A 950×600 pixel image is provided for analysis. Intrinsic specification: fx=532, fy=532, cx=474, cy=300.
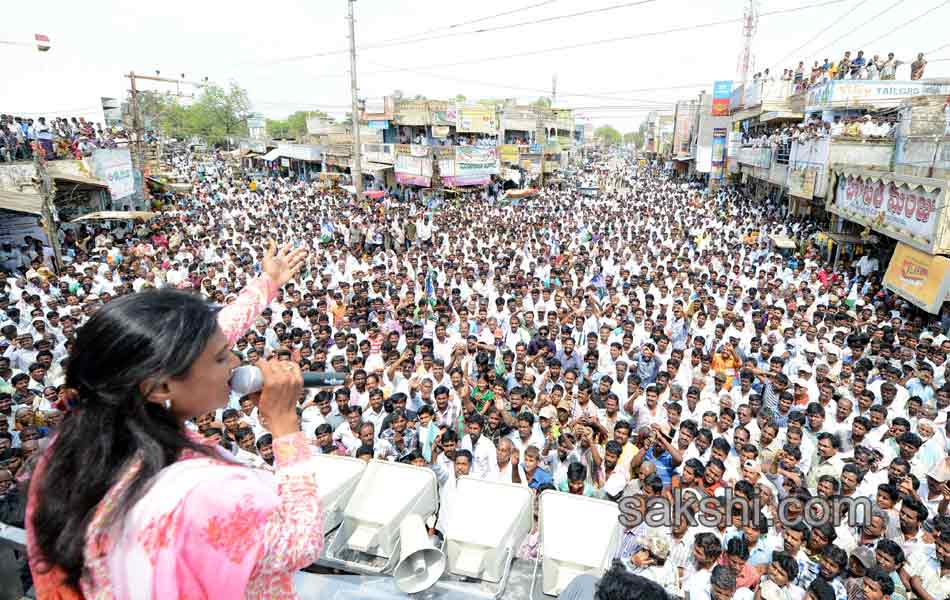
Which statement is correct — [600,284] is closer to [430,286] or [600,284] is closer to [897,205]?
[430,286]

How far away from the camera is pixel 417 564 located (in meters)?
1.77

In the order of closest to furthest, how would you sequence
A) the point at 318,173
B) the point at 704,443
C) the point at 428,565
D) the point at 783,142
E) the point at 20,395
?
the point at 428,565, the point at 704,443, the point at 20,395, the point at 783,142, the point at 318,173

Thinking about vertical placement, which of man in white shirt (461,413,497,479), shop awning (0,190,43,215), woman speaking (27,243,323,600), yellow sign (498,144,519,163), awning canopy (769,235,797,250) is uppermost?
yellow sign (498,144,519,163)

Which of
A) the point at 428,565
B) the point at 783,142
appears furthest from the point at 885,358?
the point at 783,142

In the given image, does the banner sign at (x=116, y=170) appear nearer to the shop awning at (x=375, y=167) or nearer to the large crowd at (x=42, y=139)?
the large crowd at (x=42, y=139)

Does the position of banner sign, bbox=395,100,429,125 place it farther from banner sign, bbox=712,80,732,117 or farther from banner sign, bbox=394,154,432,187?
banner sign, bbox=712,80,732,117

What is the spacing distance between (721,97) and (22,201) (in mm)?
40769

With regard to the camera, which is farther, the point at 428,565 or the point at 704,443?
the point at 704,443

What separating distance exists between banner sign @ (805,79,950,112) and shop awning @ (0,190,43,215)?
2455 centimetres

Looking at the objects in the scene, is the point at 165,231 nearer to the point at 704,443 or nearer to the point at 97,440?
the point at 704,443

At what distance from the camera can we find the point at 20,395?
550 cm

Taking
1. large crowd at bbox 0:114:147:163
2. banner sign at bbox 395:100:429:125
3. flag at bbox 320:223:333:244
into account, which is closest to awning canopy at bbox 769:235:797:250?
flag at bbox 320:223:333:244

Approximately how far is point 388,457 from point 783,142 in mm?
21563

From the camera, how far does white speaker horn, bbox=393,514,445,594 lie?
172 cm
